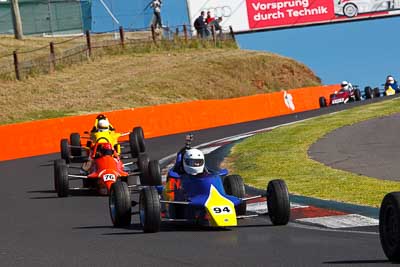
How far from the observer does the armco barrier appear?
99.9ft

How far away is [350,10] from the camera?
65125 mm

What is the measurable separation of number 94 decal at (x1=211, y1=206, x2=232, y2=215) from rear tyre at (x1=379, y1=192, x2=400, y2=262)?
338cm

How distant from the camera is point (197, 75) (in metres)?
52.7

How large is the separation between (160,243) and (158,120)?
22.7 m

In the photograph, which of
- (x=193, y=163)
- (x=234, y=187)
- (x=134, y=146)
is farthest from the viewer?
(x=134, y=146)

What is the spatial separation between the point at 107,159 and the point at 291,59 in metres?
41.3

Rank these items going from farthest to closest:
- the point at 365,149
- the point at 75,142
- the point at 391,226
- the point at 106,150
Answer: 1. the point at 75,142
2. the point at 365,149
3. the point at 106,150
4. the point at 391,226

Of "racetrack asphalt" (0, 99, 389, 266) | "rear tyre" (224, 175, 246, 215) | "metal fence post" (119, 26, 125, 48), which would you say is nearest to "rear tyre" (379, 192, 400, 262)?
"racetrack asphalt" (0, 99, 389, 266)

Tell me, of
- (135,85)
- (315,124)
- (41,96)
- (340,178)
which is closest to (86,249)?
(340,178)

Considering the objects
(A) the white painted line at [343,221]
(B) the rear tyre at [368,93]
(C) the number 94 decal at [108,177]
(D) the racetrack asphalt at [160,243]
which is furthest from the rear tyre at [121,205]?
(B) the rear tyre at [368,93]

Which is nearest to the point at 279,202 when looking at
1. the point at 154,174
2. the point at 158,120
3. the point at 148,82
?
the point at 154,174

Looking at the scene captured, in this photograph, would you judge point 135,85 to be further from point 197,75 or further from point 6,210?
point 6,210

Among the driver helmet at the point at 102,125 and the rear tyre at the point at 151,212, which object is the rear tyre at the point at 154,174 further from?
the rear tyre at the point at 151,212

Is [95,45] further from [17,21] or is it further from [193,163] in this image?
[193,163]
